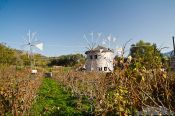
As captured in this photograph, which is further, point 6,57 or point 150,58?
point 6,57

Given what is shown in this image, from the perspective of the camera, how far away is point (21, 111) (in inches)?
308

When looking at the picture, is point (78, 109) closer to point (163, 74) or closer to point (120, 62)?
point (120, 62)

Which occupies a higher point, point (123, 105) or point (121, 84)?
point (121, 84)

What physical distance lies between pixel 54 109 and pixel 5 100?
9.66 ft

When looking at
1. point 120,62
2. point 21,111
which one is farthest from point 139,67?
point 21,111

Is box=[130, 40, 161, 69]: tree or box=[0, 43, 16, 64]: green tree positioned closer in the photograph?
box=[130, 40, 161, 69]: tree

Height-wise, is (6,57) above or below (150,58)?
above

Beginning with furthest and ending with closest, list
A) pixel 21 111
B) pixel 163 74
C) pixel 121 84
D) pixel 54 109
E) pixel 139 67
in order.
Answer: pixel 54 109 < pixel 21 111 < pixel 121 84 < pixel 139 67 < pixel 163 74

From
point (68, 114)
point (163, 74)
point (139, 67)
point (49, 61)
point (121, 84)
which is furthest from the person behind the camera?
point (49, 61)

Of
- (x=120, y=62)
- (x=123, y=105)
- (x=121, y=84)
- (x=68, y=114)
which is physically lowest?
(x=68, y=114)

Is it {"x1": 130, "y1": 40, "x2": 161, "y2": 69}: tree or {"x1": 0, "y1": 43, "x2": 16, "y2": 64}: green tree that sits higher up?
{"x1": 0, "y1": 43, "x2": 16, "y2": 64}: green tree

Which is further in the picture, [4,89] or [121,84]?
[4,89]

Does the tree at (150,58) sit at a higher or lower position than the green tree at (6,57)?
lower

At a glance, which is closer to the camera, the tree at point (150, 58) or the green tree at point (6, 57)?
the tree at point (150, 58)
